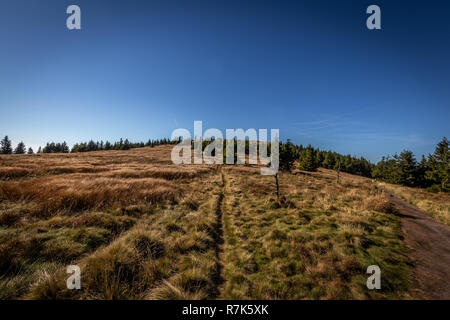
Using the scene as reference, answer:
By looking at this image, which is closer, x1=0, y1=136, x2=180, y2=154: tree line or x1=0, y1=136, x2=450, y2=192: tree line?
x1=0, y1=136, x2=450, y2=192: tree line

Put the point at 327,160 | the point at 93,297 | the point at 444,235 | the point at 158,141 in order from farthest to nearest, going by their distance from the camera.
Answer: the point at 158,141, the point at 327,160, the point at 444,235, the point at 93,297

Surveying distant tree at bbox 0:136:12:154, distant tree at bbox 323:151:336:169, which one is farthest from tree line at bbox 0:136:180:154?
distant tree at bbox 323:151:336:169

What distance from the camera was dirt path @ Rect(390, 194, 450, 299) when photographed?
402 centimetres

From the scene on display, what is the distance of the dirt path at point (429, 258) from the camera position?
402cm

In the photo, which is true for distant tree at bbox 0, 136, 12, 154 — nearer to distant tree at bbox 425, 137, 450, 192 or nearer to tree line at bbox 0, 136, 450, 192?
tree line at bbox 0, 136, 450, 192

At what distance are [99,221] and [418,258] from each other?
1245 centimetres

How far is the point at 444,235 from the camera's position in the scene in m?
7.53

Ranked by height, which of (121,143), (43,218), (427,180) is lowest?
(427,180)

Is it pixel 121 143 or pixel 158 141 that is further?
pixel 158 141

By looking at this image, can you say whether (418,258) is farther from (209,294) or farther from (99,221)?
(99,221)

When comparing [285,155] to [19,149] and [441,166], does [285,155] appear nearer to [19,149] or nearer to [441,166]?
[441,166]
